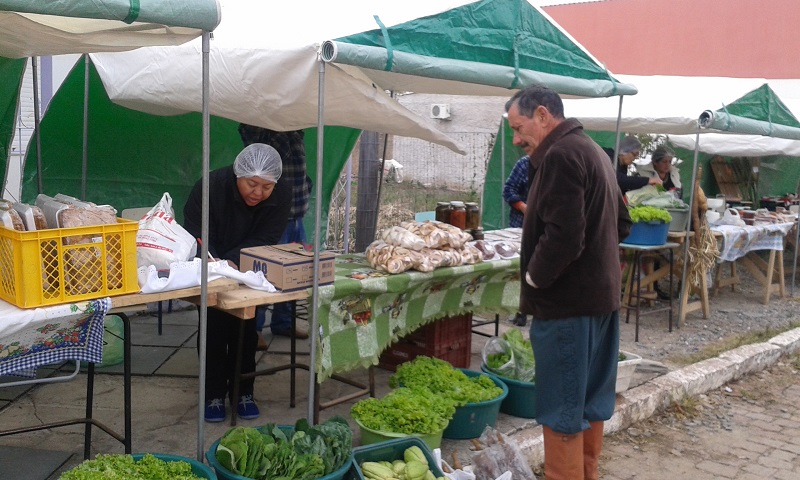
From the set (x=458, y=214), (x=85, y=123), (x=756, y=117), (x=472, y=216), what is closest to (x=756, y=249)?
(x=756, y=117)

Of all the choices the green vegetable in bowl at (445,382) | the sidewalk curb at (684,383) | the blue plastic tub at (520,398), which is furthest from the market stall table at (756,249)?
the green vegetable in bowl at (445,382)

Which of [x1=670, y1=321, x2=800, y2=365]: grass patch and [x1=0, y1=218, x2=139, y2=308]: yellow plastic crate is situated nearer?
[x1=0, y1=218, x2=139, y2=308]: yellow plastic crate

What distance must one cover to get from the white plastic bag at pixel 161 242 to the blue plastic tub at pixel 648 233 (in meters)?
4.80

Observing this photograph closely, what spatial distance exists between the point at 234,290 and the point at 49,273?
0.93 meters

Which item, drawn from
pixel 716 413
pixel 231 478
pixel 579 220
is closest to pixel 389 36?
pixel 579 220

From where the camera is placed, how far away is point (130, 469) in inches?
112

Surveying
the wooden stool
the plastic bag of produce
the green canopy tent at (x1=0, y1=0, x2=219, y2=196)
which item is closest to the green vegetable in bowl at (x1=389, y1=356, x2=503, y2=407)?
the plastic bag of produce

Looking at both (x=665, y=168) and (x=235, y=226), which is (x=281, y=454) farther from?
(x=665, y=168)

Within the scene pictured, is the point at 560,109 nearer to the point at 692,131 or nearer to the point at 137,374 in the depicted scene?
the point at 137,374

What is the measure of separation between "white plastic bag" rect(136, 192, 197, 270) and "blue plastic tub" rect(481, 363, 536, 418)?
7.40 ft

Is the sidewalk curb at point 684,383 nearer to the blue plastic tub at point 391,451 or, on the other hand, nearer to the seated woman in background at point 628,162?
the blue plastic tub at point 391,451

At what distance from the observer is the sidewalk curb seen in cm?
447

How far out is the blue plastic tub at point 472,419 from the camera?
168 inches

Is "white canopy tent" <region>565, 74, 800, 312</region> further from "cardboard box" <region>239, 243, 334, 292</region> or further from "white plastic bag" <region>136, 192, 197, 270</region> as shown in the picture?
"white plastic bag" <region>136, 192, 197, 270</region>
